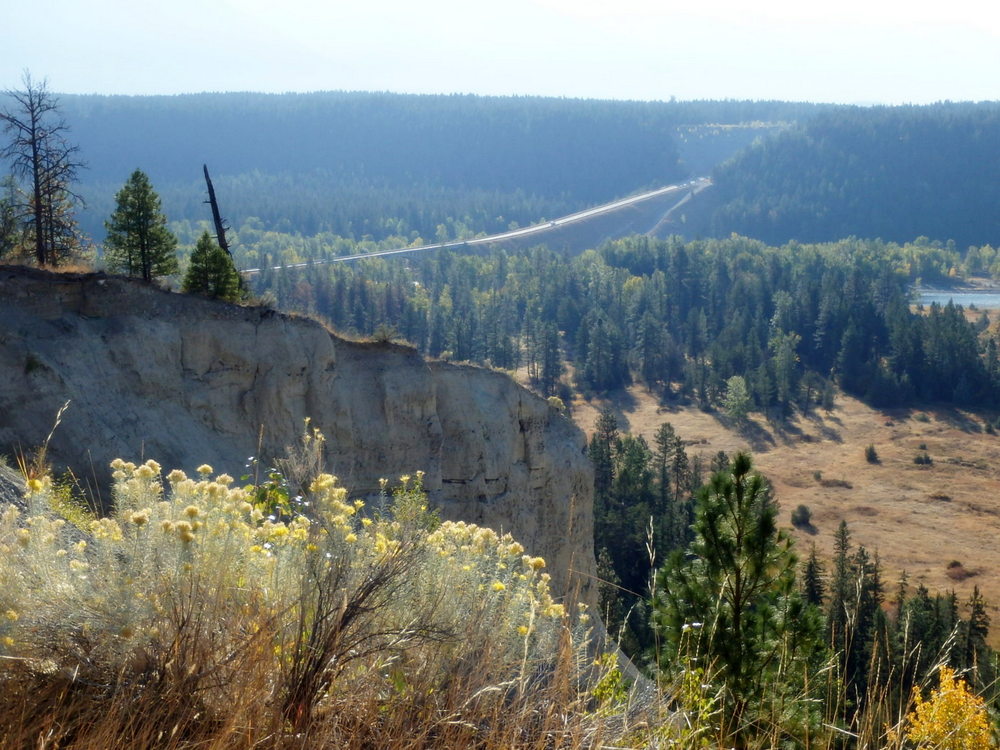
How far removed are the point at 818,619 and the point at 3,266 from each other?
542 inches

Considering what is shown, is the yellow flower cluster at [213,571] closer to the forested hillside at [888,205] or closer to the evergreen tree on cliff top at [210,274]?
the evergreen tree on cliff top at [210,274]

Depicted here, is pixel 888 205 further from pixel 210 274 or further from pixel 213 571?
pixel 213 571

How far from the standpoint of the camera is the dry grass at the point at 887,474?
161 ft

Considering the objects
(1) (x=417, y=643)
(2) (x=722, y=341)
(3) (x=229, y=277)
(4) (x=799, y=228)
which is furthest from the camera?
(4) (x=799, y=228)

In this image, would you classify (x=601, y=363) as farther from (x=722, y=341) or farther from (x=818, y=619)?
(x=818, y=619)

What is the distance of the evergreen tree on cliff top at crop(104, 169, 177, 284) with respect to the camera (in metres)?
17.4

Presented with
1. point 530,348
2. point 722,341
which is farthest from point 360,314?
point 722,341

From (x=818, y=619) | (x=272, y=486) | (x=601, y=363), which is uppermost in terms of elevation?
(x=272, y=486)

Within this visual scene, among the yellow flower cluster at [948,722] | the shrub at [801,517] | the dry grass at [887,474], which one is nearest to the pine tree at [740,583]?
the yellow flower cluster at [948,722]

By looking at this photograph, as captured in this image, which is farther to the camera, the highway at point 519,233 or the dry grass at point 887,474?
the highway at point 519,233

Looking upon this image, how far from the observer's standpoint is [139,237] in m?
17.4

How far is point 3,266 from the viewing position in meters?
15.6

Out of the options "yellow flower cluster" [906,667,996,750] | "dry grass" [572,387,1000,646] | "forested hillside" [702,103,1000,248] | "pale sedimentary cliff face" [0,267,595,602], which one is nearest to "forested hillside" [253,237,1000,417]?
"dry grass" [572,387,1000,646]

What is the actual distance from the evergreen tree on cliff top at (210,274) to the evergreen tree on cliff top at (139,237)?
44cm
